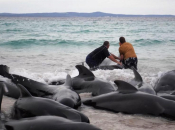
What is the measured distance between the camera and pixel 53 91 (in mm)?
5551

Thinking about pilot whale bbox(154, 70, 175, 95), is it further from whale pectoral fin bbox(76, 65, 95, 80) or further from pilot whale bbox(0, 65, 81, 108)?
pilot whale bbox(0, 65, 81, 108)

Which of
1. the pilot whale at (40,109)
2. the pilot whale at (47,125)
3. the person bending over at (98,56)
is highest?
the pilot whale at (47,125)

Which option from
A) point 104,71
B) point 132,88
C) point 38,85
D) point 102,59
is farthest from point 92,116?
point 102,59

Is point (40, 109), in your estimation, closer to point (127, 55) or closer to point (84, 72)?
point (84, 72)

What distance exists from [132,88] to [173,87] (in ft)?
7.70

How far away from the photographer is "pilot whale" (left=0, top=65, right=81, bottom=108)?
477cm

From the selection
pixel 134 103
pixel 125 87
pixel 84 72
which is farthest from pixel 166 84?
pixel 134 103

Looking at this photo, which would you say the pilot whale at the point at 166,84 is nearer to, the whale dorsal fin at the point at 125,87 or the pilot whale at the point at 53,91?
the whale dorsal fin at the point at 125,87

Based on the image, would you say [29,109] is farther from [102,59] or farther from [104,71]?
[102,59]

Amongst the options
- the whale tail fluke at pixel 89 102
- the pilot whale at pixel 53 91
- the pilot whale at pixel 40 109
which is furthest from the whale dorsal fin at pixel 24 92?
the whale tail fluke at pixel 89 102

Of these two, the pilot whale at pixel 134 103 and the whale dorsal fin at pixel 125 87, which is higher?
the whale dorsal fin at pixel 125 87

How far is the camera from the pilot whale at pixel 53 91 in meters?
4.77

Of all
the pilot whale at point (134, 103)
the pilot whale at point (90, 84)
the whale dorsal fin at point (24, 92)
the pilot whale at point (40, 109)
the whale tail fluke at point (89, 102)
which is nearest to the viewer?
the pilot whale at point (40, 109)

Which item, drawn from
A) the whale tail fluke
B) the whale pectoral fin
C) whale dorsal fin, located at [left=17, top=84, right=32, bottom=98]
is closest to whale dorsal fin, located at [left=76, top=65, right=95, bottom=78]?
the whale pectoral fin
